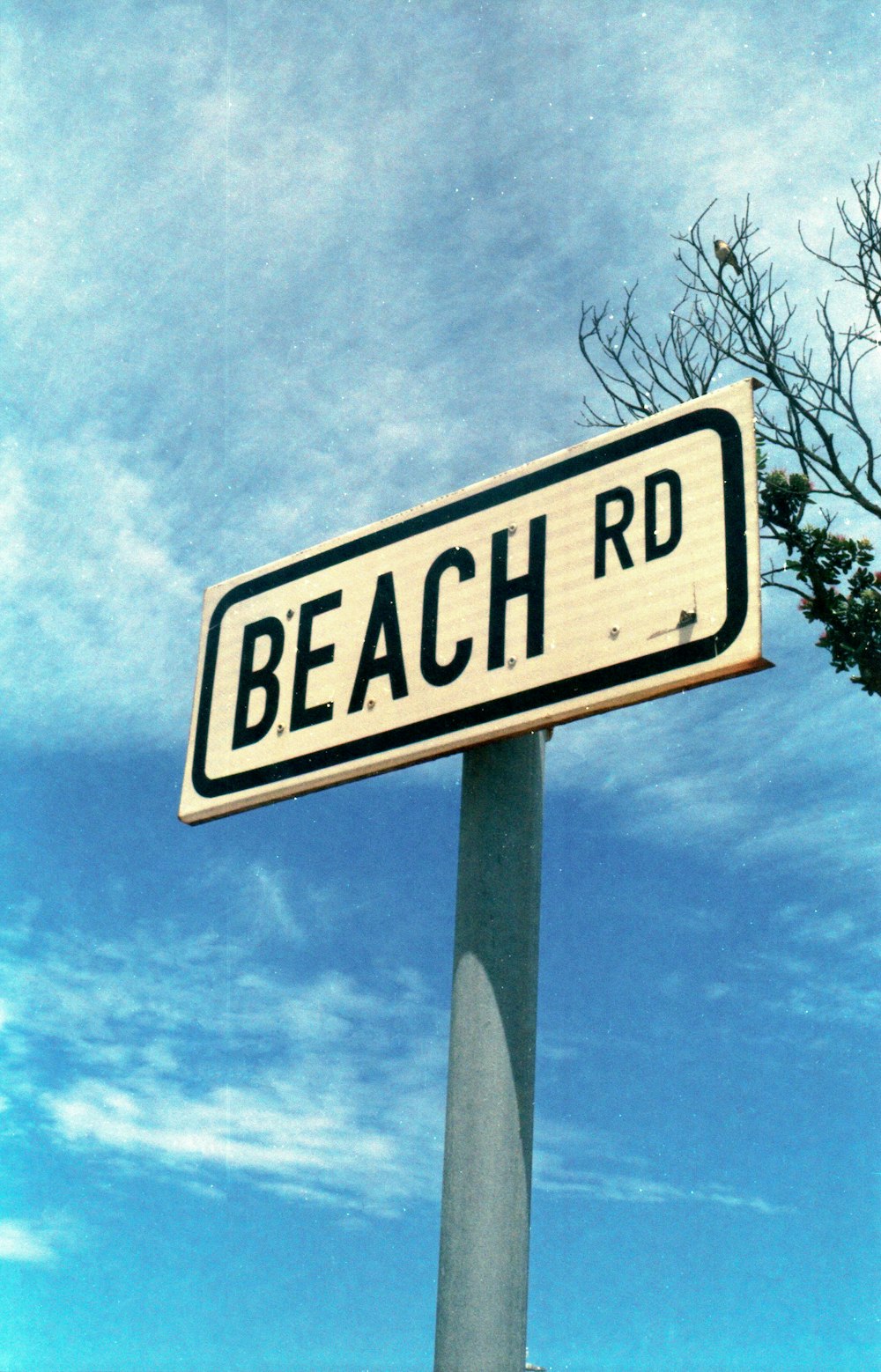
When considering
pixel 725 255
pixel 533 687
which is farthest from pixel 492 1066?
pixel 725 255

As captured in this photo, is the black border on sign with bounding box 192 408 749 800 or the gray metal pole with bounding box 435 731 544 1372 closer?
the gray metal pole with bounding box 435 731 544 1372

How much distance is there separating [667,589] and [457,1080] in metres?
0.76

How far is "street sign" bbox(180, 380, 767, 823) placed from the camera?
5.54ft

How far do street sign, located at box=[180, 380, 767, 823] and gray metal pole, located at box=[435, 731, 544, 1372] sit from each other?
12cm

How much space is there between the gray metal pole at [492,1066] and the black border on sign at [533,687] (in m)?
0.09

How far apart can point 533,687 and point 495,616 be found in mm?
173

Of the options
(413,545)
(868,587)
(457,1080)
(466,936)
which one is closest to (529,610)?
(413,545)

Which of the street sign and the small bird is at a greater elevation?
the small bird

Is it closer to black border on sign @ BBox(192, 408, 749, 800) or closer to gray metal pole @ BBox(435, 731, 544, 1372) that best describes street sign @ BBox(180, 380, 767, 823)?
black border on sign @ BBox(192, 408, 749, 800)

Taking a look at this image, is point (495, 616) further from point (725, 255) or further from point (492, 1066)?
point (725, 255)

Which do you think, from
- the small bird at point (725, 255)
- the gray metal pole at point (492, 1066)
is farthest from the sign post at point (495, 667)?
the small bird at point (725, 255)

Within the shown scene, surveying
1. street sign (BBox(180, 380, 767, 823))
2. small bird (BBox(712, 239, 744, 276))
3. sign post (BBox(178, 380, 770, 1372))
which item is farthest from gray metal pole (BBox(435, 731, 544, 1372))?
small bird (BBox(712, 239, 744, 276))

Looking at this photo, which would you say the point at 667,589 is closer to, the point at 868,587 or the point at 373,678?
the point at 373,678

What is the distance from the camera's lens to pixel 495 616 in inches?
74.8
